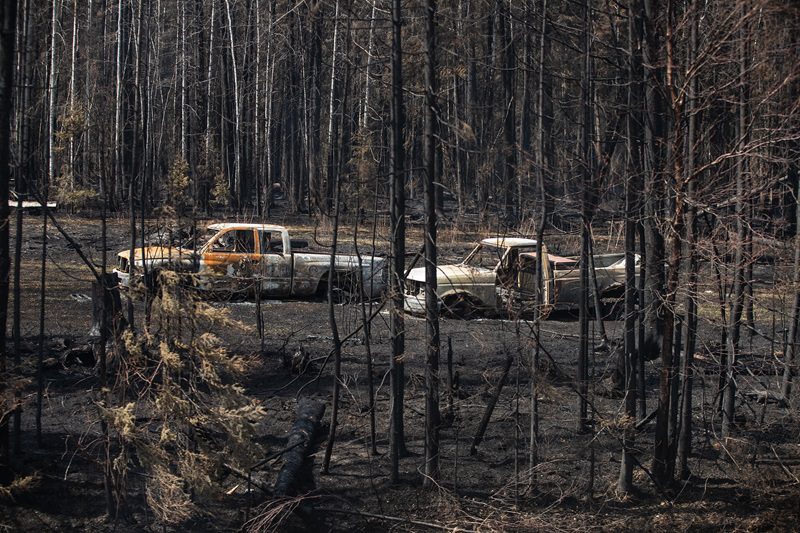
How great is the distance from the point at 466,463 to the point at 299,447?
1871 mm

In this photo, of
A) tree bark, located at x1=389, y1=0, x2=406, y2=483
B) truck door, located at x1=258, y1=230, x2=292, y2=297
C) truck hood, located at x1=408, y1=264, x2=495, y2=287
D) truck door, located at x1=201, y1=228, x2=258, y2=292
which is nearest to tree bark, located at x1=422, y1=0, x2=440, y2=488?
tree bark, located at x1=389, y1=0, x2=406, y2=483

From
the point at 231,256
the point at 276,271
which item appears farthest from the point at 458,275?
the point at 231,256

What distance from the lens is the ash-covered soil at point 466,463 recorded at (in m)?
8.22

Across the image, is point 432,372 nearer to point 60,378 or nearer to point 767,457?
point 767,457

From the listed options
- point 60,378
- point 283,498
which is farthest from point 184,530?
point 60,378

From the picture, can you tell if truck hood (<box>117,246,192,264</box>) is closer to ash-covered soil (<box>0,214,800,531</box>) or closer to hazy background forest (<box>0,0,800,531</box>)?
hazy background forest (<box>0,0,800,531</box>)

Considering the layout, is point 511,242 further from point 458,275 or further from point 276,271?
point 276,271

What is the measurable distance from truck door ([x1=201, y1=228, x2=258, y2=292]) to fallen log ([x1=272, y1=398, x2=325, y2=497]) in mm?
5830

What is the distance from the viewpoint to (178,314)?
271 inches

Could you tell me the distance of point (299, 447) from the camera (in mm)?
9156

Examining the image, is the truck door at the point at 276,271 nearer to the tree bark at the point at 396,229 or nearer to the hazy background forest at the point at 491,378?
the hazy background forest at the point at 491,378

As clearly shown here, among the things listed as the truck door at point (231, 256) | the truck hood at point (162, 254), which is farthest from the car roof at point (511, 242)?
the truck hood at point (162, 254)

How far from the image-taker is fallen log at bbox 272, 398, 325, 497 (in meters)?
8.40

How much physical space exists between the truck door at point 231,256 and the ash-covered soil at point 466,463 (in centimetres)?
311
